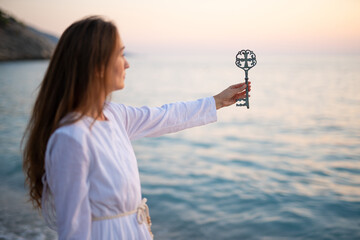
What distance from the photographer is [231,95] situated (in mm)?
2162

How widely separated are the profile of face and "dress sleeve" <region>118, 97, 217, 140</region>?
329mm

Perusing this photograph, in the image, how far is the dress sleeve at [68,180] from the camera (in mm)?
1410

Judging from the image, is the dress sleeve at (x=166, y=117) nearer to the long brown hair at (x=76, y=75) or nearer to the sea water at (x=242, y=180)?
the long brown hair at (x=76, y=75)

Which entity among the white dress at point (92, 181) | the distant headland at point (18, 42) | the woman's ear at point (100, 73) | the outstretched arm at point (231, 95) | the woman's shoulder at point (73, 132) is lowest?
the white dress at point (92, 181)

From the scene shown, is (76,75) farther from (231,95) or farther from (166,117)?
(231,95)

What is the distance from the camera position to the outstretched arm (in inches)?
83.8

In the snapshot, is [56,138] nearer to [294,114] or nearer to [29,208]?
[29,208]

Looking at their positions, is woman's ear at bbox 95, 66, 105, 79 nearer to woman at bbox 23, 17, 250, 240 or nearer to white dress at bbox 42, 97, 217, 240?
woman at bbox 23, 17, 250, 240

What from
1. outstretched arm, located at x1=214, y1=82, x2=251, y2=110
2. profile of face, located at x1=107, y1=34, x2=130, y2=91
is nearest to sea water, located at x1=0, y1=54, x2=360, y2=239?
profile of face, located at x1=107, y1=34, x2=130, y2=91

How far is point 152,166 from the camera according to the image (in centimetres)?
816

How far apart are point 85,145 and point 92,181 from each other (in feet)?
0.54

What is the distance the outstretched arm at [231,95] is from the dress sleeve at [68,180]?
102cm

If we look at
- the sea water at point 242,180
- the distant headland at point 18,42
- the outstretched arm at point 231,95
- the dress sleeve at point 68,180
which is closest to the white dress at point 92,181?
the dress sleeve at point 68,180

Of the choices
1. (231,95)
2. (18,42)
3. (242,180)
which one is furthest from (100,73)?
(18,42)
